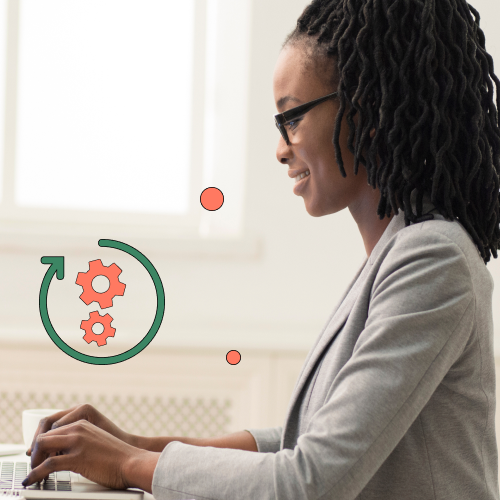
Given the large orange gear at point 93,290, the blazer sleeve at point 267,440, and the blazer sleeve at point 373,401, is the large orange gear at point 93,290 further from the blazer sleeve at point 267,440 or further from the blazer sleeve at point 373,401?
the blazer sleeve at point 373,401

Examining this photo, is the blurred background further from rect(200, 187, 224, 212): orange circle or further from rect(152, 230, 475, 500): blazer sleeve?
rect(152, 230, 475, 500): blazer sleeve

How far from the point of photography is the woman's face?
0.90 metres

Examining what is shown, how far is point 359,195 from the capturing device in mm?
925

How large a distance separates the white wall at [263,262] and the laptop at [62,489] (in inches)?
43.7

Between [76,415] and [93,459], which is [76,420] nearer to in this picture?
[76,415]

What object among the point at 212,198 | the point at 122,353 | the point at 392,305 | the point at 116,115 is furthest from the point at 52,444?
the point at 116,115

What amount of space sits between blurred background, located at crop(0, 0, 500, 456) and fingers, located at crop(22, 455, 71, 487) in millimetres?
1093

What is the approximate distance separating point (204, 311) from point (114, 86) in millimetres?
837

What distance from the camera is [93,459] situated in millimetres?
757

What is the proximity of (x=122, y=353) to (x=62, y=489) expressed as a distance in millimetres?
1088

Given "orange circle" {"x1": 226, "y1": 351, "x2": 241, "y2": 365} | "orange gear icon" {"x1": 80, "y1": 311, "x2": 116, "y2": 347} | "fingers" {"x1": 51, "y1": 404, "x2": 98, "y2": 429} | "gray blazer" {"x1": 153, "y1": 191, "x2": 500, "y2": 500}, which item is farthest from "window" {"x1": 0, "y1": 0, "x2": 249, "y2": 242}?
"gray blazer" {"x1": 153, "y1": 191, "x2": 500, "y2": 500}

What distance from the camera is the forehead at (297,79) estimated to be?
90 cm

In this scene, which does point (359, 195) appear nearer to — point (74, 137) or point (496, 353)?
point (496, 353)

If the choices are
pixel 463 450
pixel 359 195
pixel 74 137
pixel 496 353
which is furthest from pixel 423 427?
pixel 74 137
